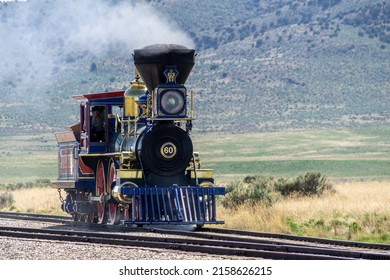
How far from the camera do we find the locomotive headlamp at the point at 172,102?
2274 cm

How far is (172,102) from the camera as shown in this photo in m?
22.8

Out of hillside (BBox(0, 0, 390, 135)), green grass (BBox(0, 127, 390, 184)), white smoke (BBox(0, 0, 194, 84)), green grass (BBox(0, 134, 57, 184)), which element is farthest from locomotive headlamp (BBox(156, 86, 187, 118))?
white smoke (BBox(0, 0, 194, 84))

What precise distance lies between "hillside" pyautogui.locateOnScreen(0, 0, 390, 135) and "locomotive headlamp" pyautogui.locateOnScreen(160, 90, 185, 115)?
243 ft

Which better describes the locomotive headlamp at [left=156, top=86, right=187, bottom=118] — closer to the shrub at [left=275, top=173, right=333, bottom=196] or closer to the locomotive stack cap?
the locomotive stack cap

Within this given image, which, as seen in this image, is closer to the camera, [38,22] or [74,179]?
[74,179]

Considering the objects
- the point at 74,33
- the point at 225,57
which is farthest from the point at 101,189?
the point at 74,33

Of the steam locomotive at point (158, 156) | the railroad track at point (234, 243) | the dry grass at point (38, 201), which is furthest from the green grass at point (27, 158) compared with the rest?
the railroad track at point (234, 243)

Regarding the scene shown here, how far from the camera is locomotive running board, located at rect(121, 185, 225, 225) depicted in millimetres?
22328

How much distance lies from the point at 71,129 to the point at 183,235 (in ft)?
23.4

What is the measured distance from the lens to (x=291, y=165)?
78312mm

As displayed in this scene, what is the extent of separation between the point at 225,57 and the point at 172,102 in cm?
10245

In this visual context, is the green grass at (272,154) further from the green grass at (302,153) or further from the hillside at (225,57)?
the hillside at (225,57)
